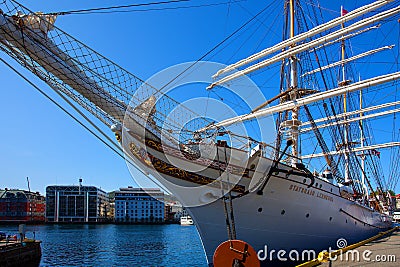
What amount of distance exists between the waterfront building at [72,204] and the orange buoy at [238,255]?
118799 mm

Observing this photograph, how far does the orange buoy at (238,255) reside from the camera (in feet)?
24.1

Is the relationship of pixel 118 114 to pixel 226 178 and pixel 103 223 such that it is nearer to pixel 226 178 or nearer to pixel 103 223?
pixel 226 178

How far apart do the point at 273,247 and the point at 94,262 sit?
18.4 m

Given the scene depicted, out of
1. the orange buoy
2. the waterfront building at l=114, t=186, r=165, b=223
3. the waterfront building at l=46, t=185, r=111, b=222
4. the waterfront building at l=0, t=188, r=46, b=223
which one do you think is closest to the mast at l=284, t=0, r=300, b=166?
the orange buoy

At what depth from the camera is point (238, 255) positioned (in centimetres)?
740

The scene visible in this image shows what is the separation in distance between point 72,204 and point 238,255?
396 ft

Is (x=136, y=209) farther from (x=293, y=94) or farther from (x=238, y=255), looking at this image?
(x=238, y=255)

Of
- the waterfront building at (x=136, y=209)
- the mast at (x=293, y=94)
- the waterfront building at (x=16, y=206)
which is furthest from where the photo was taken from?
the waterfront building at (x=136, y=209)

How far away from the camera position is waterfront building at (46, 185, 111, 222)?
4562 inches

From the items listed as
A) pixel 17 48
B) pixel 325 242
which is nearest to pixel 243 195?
pixel 325 242

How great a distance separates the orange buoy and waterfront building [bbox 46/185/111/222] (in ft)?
390

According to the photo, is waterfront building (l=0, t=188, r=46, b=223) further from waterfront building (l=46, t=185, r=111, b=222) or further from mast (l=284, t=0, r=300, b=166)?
mast (l=284, t=0, r=300, b=166)

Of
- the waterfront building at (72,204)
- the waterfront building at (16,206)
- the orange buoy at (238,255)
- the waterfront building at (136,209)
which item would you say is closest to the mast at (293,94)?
the orange buoy at (238,255)

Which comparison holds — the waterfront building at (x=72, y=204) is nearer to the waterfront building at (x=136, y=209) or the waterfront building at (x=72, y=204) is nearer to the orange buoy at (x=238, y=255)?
the waterfront building at (x=136, y=209)
